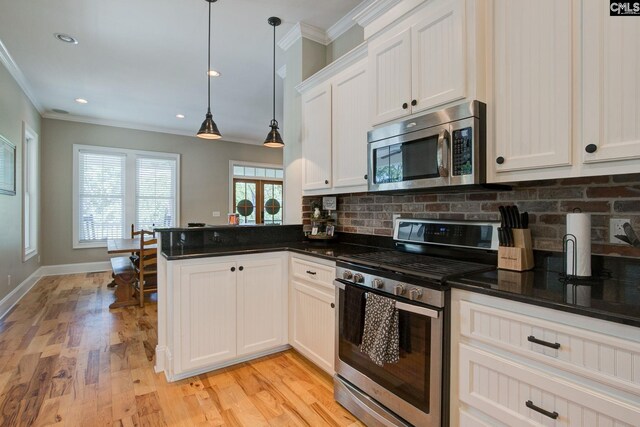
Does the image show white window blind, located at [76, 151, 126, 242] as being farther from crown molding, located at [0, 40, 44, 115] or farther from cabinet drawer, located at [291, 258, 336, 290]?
cabinet drawer, located at [291, 258, 336, 290]

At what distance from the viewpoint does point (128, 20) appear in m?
2.85

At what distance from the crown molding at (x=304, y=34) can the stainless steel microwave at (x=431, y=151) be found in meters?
1.60

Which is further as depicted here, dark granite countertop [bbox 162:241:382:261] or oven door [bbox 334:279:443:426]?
dark granite countertop [bbox 162:241:382:261]

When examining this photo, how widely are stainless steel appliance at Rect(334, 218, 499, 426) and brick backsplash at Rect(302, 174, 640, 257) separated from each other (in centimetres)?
12

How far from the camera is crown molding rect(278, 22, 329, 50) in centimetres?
297

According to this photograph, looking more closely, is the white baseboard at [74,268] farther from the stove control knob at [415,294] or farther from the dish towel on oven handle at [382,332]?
the stove control knob at [415,294]

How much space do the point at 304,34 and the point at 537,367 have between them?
122 inches

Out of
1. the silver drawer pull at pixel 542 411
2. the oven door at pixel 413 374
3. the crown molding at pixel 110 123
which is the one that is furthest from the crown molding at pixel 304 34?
the crown molding at pixel 110 123

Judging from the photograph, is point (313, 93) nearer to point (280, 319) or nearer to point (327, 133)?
point (327, 133)

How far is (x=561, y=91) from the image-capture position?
131 cm

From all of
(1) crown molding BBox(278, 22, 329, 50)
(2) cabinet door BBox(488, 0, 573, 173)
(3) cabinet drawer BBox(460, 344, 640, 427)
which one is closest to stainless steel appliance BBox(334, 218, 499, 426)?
(3) cabinet drawer BBox(460, 344, 640, 427)

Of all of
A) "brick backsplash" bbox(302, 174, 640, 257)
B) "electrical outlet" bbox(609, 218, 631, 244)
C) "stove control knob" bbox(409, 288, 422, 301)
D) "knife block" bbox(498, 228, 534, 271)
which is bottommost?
"stove control knob" bbox(409, 288, 422, 301)

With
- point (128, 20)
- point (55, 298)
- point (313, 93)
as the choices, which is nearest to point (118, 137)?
point (55, 298)

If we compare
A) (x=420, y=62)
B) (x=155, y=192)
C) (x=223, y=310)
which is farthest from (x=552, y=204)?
(x=155, y=192)
